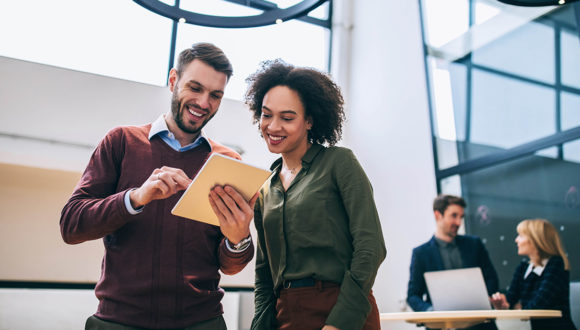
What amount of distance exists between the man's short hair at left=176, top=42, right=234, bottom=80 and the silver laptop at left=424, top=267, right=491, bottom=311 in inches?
76.8

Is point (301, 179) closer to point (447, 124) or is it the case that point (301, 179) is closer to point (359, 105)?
point (447, 124)

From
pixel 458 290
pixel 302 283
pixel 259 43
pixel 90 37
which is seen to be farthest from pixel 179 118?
pixel 259 43

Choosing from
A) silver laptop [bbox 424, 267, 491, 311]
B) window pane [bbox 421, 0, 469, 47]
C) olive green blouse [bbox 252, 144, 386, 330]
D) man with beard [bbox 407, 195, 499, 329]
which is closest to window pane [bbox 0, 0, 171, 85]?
window pane [bbox 421, 0, 469, 47]

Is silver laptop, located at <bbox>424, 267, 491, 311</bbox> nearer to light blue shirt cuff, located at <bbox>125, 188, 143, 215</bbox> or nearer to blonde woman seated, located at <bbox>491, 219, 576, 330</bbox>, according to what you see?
blonde woman seated, located at <bbox>491, 219, 576, 330</bbox>

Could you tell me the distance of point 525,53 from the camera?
14.5ft

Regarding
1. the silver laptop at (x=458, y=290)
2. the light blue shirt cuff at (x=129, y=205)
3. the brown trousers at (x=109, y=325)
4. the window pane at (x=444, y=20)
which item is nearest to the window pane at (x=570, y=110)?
the window pane at (x=444, y=20)

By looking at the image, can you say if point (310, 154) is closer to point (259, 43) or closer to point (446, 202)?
point (446, 202)

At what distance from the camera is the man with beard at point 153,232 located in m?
1.43

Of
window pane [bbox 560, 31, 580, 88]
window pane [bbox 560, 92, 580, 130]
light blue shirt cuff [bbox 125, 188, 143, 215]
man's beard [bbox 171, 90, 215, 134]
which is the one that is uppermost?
window pane [bbox 560, 31, 580, 88]

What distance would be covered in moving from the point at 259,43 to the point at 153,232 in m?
5.40

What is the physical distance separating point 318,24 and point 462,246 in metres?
4.37

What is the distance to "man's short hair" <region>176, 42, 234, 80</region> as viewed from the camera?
5.95 ft

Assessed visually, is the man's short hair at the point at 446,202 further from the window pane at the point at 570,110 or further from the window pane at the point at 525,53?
the window pane at the point at 525,53

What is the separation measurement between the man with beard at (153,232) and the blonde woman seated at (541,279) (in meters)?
2.54
